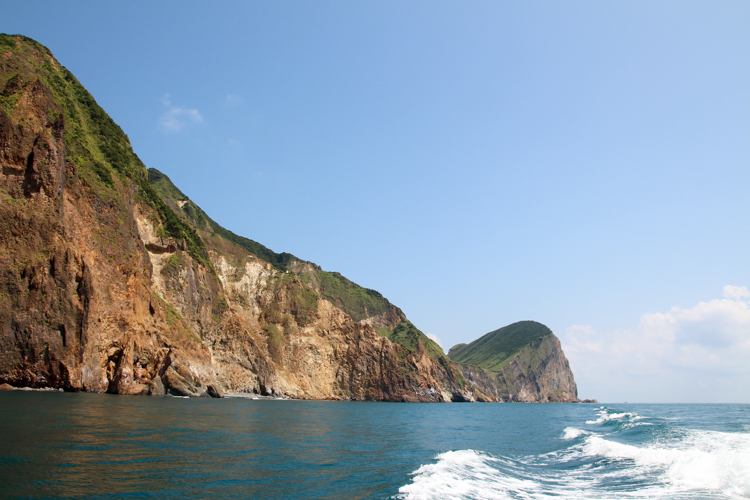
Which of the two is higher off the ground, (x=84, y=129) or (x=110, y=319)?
(x=84, y=129)

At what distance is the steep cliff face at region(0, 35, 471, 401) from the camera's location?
40.9 metres

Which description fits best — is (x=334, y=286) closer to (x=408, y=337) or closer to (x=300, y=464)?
(x=408, y=337)

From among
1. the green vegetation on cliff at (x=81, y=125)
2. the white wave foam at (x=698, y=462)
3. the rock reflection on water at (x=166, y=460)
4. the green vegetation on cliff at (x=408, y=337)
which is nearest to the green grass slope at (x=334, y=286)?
the green vegetation on cliff at (x=408, y=337)

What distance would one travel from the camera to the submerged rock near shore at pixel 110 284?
41.1 m

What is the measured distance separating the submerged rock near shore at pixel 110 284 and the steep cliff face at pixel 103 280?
0.52 ft

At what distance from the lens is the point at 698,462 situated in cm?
1856

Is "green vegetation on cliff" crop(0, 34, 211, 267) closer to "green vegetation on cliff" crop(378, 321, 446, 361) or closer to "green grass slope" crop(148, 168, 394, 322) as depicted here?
"green grass slope" crop(148, 168, 394, 322)

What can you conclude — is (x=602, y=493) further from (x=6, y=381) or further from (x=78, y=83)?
(x=78, y=83)

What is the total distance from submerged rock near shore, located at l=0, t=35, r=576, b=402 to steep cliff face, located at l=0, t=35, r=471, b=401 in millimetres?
158

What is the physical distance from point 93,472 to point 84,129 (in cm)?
6556

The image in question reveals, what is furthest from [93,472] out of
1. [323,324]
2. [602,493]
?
[323,324]

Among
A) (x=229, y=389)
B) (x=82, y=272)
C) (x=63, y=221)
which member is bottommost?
(x=229, y=389)

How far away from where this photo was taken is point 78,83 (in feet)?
232

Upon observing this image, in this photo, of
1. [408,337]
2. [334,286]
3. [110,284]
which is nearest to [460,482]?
[110,284]
